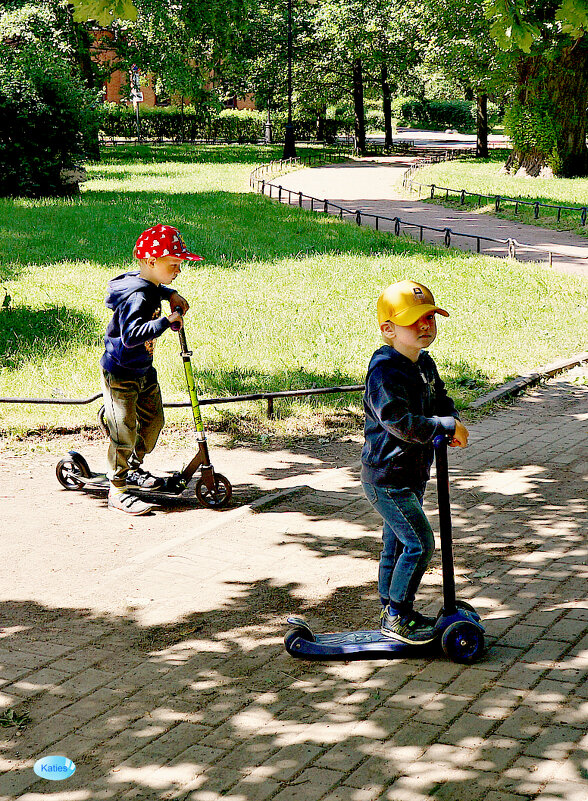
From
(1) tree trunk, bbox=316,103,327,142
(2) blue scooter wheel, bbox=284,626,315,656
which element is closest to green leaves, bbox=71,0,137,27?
(2) blue scooter wheel, bbox=284,626,315,656

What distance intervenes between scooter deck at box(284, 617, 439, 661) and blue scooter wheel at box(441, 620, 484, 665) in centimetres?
10

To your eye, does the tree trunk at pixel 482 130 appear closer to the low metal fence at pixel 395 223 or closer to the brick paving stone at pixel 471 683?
the low metal fence at pixel 395 223

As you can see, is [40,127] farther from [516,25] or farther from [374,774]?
[374,774]

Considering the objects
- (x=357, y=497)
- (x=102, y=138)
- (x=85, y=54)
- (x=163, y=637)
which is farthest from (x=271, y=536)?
(x=102, y=138)

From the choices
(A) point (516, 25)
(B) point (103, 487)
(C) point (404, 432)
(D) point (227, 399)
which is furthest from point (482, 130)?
(C) point (404, 432)

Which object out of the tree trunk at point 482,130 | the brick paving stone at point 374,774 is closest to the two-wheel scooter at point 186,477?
the brick paving stone at point 374,774

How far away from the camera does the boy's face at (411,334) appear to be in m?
4.29

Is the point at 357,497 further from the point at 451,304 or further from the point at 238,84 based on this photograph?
the point at 238,84

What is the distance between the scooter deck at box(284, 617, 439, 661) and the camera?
15.2 feet

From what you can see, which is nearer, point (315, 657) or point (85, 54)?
point (315, 657)

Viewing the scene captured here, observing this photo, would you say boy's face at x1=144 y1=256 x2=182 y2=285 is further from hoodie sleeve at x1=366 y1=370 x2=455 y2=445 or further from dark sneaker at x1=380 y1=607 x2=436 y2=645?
dark sneaker at x1=380 y1=607 x2=436 y2=645

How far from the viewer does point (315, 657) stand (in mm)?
4652

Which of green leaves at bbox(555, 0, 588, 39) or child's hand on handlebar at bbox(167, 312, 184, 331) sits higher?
green leaves at bbox(555, 0, 588, 39)

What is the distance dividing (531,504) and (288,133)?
41.8 meters
